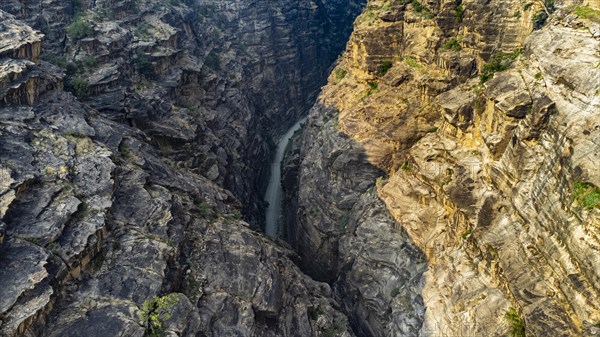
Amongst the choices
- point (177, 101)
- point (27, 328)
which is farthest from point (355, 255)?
point (177, 101)

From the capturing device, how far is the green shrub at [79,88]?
48500 mm

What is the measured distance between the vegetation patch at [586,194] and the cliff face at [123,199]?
2084 centimetres

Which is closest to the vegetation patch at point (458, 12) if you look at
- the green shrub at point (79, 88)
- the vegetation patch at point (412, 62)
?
the vegetation patch at point (412, 62)

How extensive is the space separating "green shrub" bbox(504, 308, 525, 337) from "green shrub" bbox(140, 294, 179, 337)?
21253 millimetres

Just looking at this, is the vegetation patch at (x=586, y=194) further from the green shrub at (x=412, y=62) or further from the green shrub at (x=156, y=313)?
the green shrub at (x=412, y=62)

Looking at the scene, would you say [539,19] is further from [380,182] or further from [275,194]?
[275,194]

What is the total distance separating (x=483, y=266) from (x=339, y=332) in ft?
41.3

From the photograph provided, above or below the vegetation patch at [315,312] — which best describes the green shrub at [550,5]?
above

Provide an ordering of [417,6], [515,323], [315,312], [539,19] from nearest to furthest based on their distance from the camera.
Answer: [515,323], [539,19], [315,312], [417,6]

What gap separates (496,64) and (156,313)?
32.3m

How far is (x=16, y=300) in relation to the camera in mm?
23844

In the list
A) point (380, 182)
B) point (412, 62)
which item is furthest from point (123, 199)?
point (412, 62)

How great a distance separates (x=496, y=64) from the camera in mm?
38000

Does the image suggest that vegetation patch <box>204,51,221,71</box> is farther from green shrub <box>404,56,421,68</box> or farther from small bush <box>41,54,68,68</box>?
green shrub <box>404,56,421,68</box>
